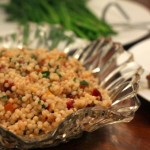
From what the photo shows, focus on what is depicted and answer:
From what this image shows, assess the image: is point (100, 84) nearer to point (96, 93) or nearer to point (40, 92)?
point (96, 93)

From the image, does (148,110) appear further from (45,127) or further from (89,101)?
(45,127)

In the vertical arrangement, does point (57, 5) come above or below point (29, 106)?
above

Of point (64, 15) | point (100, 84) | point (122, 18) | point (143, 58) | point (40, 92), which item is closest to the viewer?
point (40, 92)

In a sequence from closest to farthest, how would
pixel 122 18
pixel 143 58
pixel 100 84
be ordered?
pixel 100 84 → pixel 143 58 → pixel 122 18

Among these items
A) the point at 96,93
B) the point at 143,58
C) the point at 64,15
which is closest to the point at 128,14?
the point at 64,15

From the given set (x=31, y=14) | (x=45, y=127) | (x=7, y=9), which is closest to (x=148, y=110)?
(x=45, y=127)

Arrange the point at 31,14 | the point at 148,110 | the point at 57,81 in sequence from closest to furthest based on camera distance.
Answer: the point at 57,81
the point at 148,110
the point at 31,14

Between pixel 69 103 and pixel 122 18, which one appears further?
pixel 122 18
